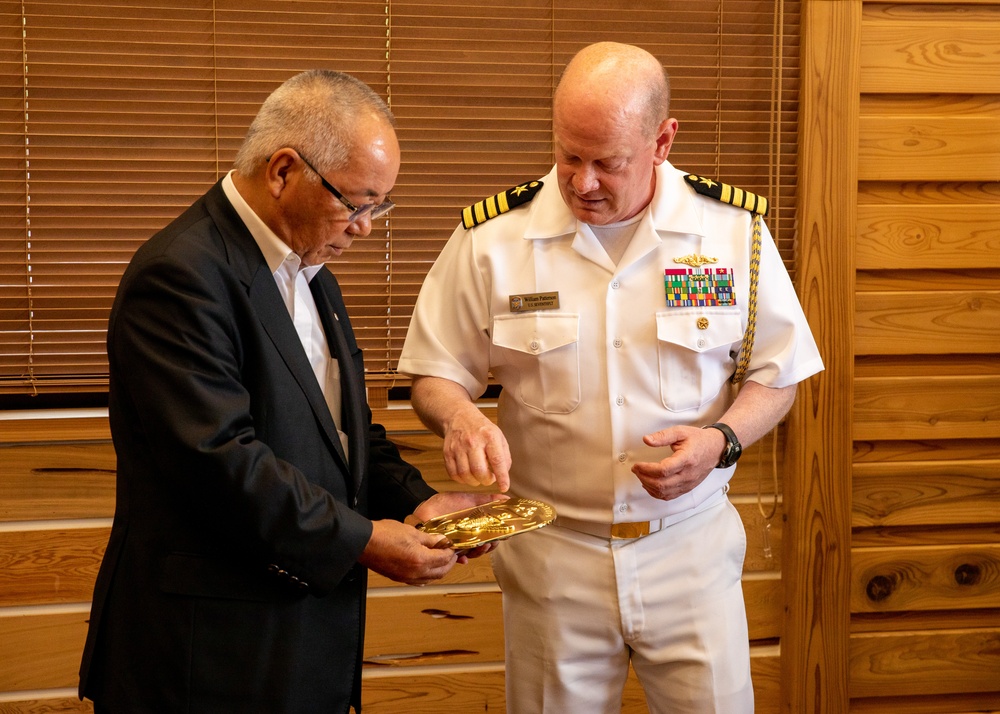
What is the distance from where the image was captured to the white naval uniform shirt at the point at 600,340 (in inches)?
70.2

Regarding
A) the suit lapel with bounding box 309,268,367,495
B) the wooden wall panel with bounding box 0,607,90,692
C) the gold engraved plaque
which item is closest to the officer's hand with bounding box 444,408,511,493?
the gold engraved plaque

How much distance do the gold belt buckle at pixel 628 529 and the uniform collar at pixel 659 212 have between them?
57 cm

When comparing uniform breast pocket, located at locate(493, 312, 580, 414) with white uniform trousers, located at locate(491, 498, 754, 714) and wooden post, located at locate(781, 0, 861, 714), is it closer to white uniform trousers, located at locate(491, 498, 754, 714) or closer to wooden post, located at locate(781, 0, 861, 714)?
white uniform trousers, located at locate(491, 498, 754, 714)

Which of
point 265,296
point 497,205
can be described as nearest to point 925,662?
point 497,205

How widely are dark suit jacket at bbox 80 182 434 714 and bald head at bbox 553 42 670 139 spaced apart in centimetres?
63

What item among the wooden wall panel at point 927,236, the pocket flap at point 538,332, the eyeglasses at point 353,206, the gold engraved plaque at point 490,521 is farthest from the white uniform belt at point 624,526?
the wooden wall panel at point 927,236

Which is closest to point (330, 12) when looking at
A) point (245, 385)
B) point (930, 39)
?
point (245, 385)

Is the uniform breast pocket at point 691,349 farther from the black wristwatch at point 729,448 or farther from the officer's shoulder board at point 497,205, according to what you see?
the officer's shoulder board at point 497,205

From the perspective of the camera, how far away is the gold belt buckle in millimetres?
1770

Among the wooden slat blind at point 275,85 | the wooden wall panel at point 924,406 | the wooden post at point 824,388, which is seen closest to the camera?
the wooden slat blind at point 275,85

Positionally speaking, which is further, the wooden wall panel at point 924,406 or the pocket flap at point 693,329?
the wooden wall panel at point 924,406

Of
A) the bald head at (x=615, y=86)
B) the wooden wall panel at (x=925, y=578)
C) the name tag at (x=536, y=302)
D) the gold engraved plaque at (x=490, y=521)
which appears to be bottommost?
the wooden wall panel at (x=925, y=578)

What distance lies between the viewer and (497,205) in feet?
6.32

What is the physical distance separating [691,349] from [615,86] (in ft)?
1.67
